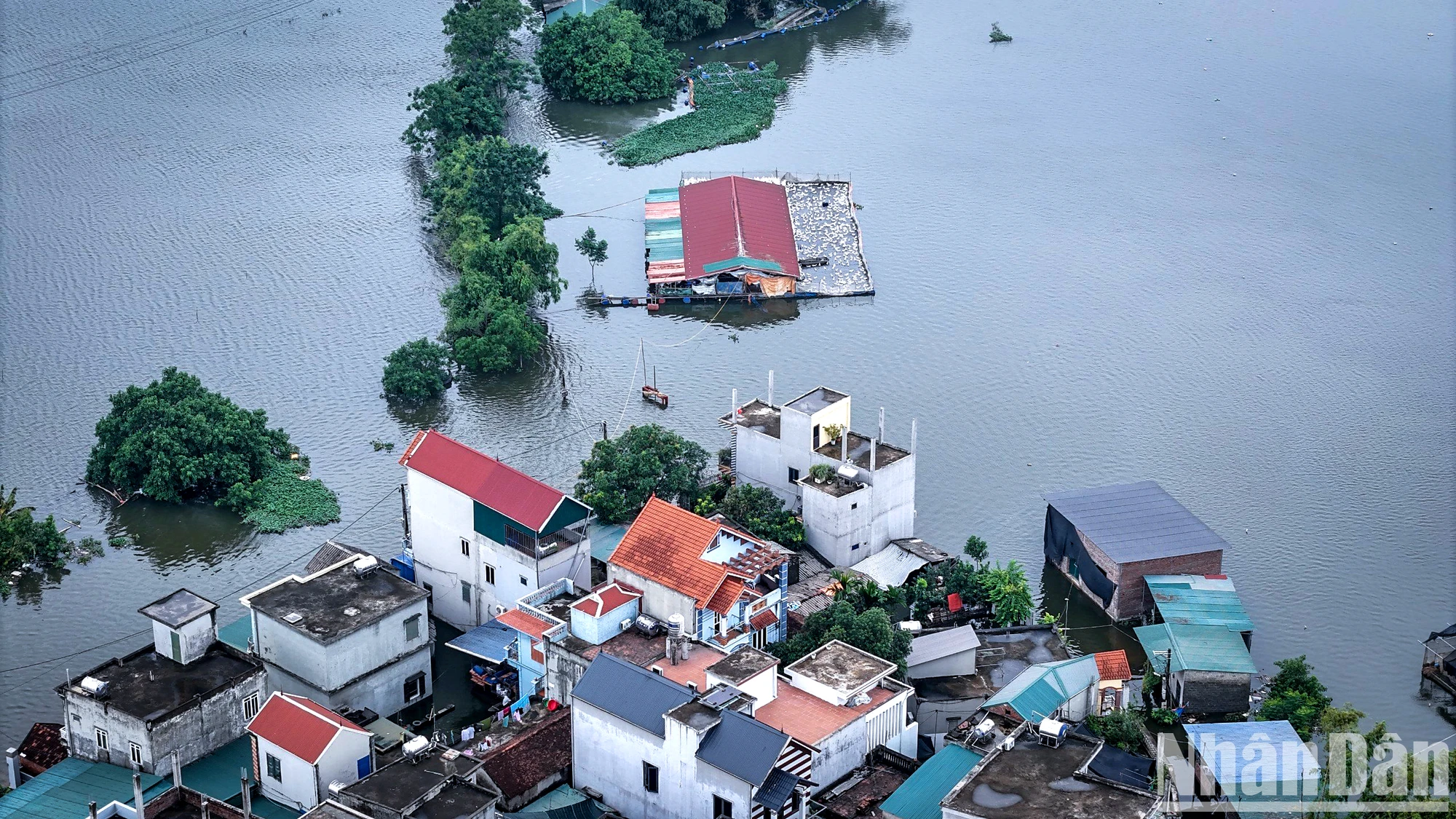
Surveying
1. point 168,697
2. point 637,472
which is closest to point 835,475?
point 637,472

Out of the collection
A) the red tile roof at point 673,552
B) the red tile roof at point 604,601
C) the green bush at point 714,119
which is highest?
the green bush at point 714,119

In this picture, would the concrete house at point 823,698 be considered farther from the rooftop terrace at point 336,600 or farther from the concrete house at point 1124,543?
the concrete house at point 1124,543

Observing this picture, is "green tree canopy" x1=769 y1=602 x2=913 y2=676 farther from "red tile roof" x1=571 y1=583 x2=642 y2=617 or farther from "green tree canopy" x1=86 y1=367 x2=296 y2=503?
"green tree canopy" x1=86 y1=367 x2=296 y2=503

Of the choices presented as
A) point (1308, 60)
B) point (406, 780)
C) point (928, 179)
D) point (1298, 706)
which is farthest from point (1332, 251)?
point (406, 780)

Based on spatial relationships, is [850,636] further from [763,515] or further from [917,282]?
[917,282]

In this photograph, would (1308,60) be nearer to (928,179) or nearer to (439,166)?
(928,179)

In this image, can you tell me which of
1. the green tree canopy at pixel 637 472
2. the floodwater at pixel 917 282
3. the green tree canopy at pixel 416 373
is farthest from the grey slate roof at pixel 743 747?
the green tree canopy at pixel 416 373
